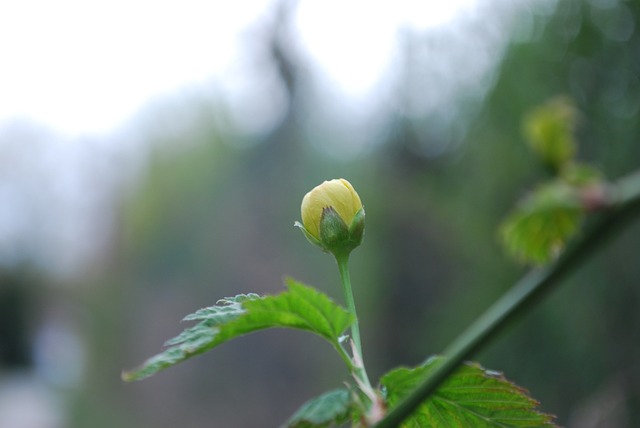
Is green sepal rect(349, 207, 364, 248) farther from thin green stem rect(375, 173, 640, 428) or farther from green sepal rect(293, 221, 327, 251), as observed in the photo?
thin green stem rect(375, 173, 640, 428)

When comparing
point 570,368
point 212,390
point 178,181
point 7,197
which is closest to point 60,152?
point 7,197

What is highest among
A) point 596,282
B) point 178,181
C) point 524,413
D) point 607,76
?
point 178,181

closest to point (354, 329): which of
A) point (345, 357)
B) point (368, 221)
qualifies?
point (345, 357)

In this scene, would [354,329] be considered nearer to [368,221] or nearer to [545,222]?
[545,222]

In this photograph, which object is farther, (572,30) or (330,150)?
(330,150)

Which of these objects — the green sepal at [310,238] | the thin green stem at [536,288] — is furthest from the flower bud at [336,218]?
the thin green stem at [536,288]

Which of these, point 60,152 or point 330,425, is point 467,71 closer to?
point 330,425
